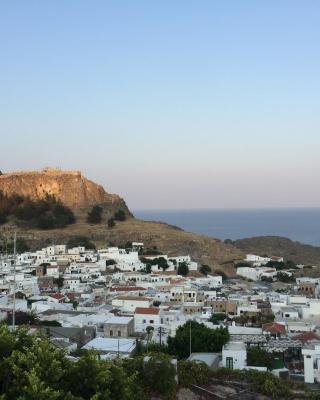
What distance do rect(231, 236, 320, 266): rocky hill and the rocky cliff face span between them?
799 inches

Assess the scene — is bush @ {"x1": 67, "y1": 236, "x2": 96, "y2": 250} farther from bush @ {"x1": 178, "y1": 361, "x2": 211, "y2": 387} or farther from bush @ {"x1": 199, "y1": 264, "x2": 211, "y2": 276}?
bush @ {"x1": 178, "y1": 361, "x2": 211, "y2": 387}

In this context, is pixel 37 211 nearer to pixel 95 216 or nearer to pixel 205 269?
pixel 95 216

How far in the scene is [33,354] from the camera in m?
8.73

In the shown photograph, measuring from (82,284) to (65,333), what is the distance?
18414 mm

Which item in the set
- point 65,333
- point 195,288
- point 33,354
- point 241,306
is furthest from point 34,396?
point 195,288

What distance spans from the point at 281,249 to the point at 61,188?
35031mm

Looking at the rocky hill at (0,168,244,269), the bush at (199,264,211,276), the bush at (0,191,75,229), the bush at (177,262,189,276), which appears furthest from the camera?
the bush at (0,191,75,229)

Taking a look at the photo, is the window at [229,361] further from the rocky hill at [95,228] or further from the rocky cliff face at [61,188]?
the rocky cliff face at [61,188]

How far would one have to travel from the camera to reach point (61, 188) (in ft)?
275

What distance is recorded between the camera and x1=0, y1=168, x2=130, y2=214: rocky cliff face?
82.6m

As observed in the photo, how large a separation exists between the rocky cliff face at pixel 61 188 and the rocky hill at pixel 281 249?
20.3m

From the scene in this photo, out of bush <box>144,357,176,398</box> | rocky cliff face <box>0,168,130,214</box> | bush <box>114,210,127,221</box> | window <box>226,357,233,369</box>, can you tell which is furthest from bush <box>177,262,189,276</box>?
bush <box>144,357,176,398</box>

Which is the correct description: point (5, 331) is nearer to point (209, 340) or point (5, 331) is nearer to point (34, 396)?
point (34, 396)

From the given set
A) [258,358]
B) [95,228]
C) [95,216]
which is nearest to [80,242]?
[95,228]
